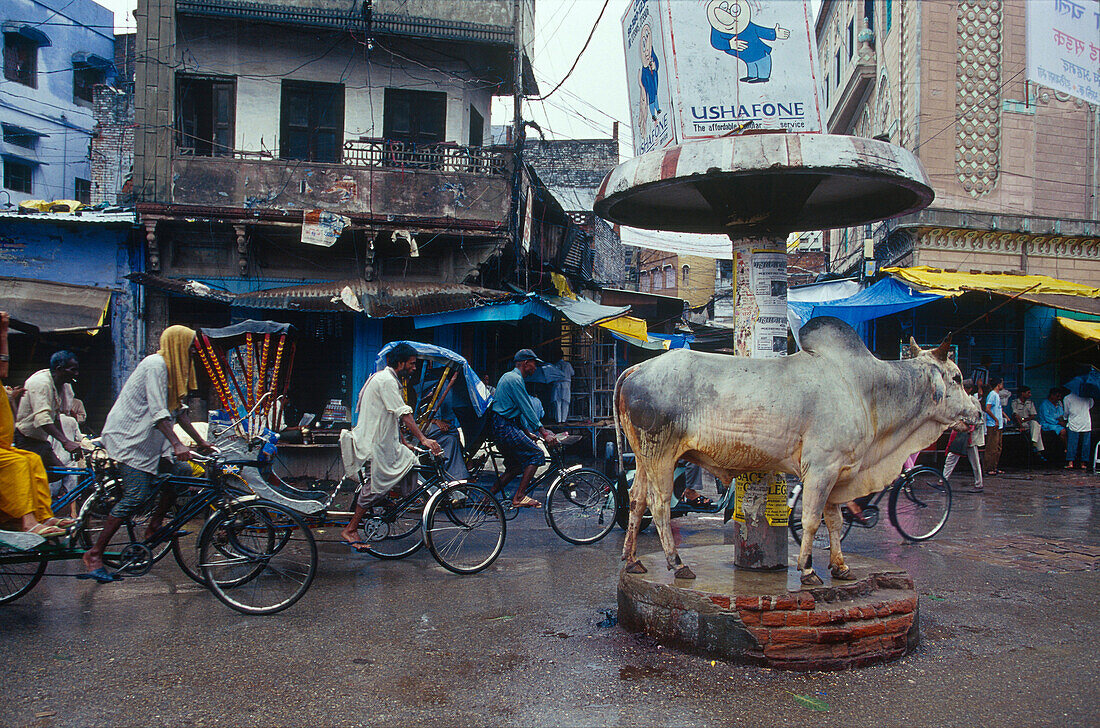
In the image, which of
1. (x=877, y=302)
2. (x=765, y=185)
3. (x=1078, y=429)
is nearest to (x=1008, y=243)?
(x=1078, y=429)

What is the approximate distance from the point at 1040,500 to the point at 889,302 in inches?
157

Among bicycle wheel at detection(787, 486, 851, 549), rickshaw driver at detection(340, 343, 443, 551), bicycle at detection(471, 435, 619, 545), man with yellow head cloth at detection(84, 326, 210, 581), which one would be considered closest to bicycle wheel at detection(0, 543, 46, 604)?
man with yellow head cloth at detection(84, 326, 210, 581)

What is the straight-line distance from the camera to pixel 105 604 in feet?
18.4

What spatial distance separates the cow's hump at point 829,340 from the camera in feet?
16.3

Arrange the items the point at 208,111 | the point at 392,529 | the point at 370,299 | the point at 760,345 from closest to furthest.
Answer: the point at 760,345 < the point at 392,529 < the point at 370,299 < the point at 208,111

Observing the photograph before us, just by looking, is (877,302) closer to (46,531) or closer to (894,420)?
(894,420)

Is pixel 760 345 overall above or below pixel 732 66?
below

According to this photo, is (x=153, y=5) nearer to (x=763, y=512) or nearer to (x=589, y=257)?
(x=589, y=257)

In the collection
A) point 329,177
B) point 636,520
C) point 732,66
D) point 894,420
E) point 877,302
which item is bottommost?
point 636,520

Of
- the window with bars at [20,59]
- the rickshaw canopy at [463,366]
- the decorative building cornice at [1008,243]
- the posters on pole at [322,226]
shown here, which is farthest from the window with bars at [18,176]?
the decorative building cornice at [1008,243]

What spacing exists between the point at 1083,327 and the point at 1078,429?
78.5 inches

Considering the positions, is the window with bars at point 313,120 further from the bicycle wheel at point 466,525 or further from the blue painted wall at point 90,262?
the bicycle wheel at point 466,525

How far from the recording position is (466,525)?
265 inches

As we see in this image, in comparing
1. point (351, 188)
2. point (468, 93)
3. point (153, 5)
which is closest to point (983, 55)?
point (468, 93)
